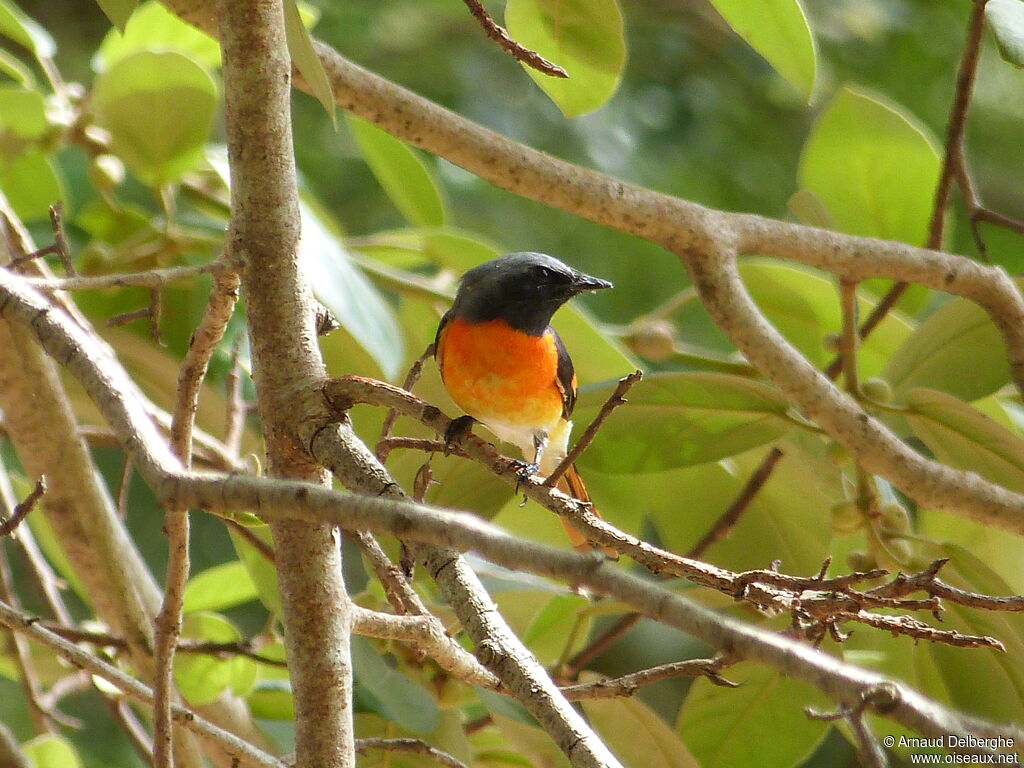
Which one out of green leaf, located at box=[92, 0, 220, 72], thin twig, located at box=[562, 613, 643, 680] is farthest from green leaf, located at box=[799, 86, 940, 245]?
green leaf, located at box=[92, 0, 220, 72]

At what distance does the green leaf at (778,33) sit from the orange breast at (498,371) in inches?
24.7

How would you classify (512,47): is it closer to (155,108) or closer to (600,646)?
(155,108)

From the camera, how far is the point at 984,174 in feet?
14.6

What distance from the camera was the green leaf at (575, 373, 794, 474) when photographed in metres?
1.70

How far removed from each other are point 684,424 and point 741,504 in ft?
1.17

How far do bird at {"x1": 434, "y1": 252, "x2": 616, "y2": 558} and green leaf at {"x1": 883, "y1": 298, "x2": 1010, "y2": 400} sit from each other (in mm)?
555

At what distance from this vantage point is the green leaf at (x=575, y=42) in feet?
5.54

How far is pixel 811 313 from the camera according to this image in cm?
219

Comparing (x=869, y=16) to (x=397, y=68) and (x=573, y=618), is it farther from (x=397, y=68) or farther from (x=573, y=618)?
(x=573, y=618)

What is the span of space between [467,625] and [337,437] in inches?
9.2

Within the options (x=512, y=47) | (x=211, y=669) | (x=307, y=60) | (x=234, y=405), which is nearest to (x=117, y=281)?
(x=307, y=60)

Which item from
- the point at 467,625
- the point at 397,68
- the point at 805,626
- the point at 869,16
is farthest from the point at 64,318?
the point at 869,16

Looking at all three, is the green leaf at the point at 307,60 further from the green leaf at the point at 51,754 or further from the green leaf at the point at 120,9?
the green leaf at the point at 51,754

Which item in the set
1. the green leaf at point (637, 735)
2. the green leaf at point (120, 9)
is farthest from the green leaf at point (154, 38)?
the green leaf at point (637, 735)
